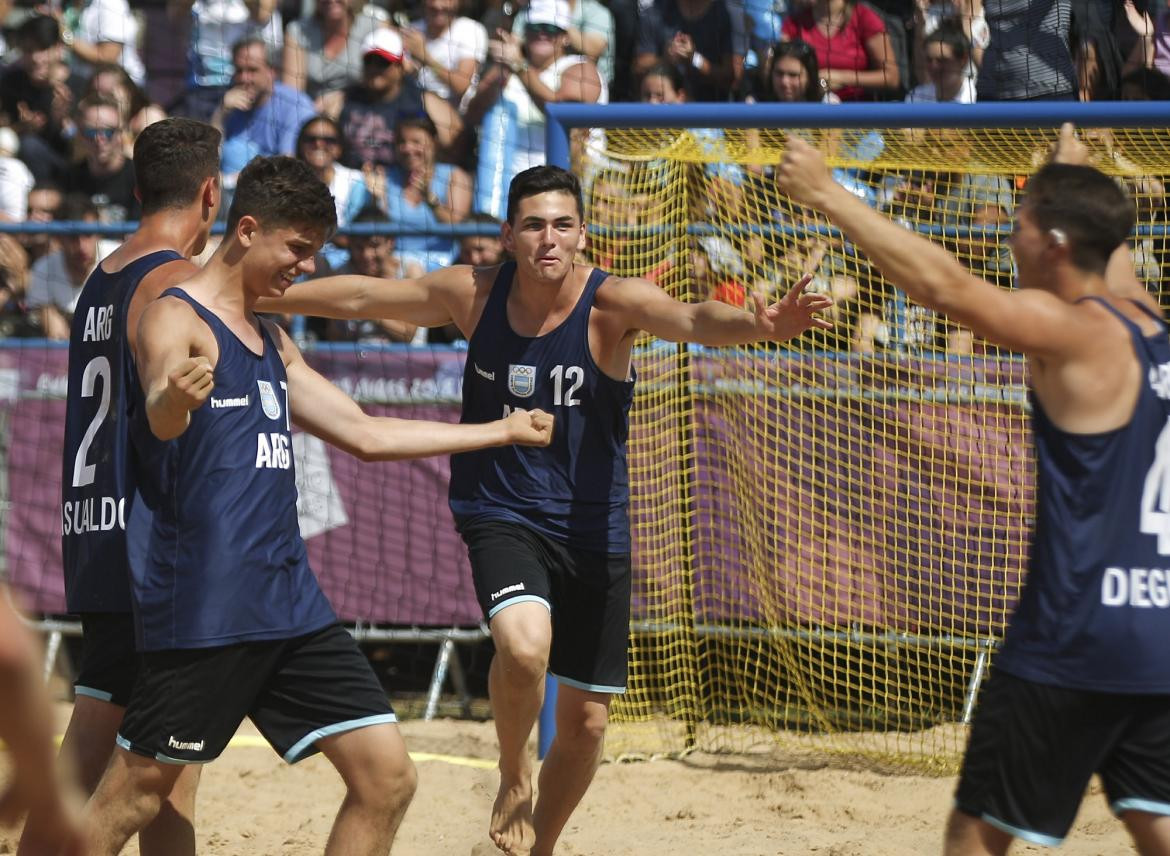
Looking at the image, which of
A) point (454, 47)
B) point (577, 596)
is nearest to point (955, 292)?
point (577, 596)

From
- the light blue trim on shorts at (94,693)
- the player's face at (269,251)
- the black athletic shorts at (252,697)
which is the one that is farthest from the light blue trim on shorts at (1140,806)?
the light blue trim on shorts at (94,693)

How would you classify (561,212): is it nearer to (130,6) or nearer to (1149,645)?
(1149,645)

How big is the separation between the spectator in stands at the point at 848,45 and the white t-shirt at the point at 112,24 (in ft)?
15.8

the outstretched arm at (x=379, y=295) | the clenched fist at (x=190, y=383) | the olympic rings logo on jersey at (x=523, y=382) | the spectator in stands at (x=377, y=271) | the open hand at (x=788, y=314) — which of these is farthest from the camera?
the spectator in stands at (x=377, y=271)

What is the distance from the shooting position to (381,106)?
9.14 meters

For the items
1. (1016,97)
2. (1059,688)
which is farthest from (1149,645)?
(1016,97)

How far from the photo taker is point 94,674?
4.27 metres

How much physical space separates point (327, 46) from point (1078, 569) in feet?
24.7

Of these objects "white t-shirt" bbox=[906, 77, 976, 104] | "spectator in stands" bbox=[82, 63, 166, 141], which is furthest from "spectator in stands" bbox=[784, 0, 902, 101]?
"spectator in stands" bbox=[82, 63, 166, 141]

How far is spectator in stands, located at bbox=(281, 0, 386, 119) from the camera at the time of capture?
31.4 ft

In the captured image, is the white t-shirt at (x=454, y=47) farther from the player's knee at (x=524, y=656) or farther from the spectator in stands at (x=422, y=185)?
the player's knee at (x=524, y=656)

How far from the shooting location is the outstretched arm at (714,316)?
4574mm

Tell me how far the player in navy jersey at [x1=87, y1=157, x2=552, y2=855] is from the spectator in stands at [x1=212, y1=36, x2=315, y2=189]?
5.40 metres

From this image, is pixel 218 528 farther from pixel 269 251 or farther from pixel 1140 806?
pixel 1140 806
